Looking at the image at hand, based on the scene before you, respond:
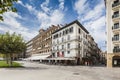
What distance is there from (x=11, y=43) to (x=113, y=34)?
22932 mm

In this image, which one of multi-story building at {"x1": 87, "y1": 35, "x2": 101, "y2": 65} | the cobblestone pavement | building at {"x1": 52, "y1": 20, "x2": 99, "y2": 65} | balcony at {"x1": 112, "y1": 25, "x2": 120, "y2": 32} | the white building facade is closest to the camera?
the cobblestone pavement

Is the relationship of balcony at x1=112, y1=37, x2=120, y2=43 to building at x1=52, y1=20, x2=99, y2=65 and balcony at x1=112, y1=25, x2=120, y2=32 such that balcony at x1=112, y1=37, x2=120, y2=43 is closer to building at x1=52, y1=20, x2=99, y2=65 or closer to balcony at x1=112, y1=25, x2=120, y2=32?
balcony at x1=112, y1=25, x2=120, y2=32

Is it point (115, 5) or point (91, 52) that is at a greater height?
point (115, 5)

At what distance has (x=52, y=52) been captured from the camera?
60.8 metres

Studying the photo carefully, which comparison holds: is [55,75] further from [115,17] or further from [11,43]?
[115,17]

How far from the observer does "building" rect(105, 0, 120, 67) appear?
1396 inches

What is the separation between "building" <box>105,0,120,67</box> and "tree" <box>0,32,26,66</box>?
64.5 ft

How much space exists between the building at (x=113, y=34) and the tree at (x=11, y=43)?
64.5ft

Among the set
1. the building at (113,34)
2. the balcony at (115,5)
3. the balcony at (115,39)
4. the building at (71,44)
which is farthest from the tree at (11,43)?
the balcony at (115,5)

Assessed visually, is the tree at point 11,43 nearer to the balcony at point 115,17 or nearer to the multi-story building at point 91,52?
the balcony at point 115,17

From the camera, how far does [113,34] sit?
36500mm

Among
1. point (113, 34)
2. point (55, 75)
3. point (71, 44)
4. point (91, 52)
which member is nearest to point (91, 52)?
point (91, 52)

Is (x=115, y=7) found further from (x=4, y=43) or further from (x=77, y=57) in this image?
(x=4, y=43)

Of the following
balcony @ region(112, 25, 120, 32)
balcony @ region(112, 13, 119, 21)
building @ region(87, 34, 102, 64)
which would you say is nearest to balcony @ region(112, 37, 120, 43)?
balcony @ region(112, 25, 120, 32)
